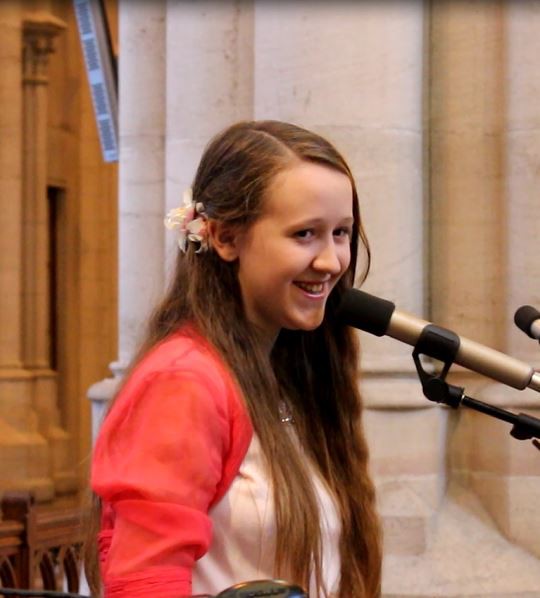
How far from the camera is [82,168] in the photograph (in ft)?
44.4

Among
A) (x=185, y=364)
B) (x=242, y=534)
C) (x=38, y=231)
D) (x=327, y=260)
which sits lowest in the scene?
(x=38, y=231)

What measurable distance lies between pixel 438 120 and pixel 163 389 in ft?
10.9

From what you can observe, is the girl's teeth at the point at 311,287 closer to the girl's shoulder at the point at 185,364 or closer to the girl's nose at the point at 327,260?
the girl's nose at the point at 327,260

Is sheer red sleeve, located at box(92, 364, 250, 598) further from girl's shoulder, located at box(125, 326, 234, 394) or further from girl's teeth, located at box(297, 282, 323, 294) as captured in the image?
girl's teeth, located at box(297, 282, 323, 294)

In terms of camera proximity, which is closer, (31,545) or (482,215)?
(482,215)

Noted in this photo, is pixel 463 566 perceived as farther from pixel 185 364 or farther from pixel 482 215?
pixel 185 364

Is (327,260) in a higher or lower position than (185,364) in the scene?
higher

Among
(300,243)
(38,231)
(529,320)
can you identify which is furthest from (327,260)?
(38,231)

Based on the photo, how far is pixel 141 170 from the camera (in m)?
5.61

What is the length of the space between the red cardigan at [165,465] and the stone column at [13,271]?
→ 9528mm

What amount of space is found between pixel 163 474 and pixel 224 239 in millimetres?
420

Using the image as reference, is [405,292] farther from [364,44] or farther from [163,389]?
[163,389]

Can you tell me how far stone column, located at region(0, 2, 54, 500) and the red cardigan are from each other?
9.53 m

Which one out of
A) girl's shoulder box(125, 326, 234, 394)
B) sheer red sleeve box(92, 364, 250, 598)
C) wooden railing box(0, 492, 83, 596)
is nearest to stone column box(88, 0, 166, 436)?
wooden railing box(0, 492, 83, 596)
